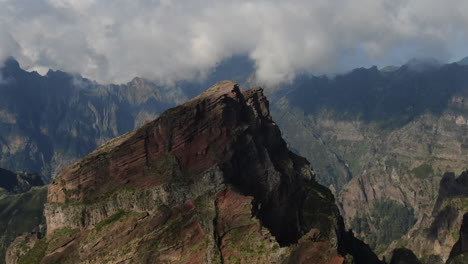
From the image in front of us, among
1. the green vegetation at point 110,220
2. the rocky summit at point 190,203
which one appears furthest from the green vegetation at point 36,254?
the green vegetation at point 110,220

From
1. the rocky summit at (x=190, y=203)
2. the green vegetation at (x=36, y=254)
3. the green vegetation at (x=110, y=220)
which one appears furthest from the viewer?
the green vegetation at (x=36, y=254)

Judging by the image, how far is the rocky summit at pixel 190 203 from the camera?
105 meters

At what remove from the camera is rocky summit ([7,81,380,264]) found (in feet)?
344

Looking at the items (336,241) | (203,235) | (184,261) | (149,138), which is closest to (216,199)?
(203,235)

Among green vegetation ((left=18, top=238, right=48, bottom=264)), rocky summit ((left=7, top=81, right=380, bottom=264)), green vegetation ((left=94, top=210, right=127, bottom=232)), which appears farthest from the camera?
green vegetation ((left=18, top=238, right=48, bottom=264))

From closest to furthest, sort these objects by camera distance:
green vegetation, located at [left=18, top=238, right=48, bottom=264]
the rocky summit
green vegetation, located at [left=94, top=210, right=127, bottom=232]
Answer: the rocky summit
green vegetation, located at [left=94, top=210, right=127, bottom=232]
green vegetation, located at [left=18, top=238, right=48, bottom=264]

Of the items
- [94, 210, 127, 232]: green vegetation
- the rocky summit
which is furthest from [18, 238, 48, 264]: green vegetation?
[94, 210, 127, 232]: green vegetation

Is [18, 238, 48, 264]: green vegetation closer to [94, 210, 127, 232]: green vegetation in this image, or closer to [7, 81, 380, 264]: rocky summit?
[7, 81, 380, 264]: rocky summit

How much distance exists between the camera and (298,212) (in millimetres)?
143750

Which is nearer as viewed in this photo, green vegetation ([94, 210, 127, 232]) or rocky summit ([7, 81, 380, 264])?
rocky summit ([7, 81, 380, 264])

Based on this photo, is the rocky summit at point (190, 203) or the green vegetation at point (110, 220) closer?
the rocky summit at point (190, 203)

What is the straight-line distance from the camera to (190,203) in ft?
392

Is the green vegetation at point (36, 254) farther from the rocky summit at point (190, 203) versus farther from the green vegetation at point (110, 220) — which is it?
the green vegetation at point (110, 220)

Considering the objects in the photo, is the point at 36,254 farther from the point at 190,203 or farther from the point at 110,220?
the point at 190,203
